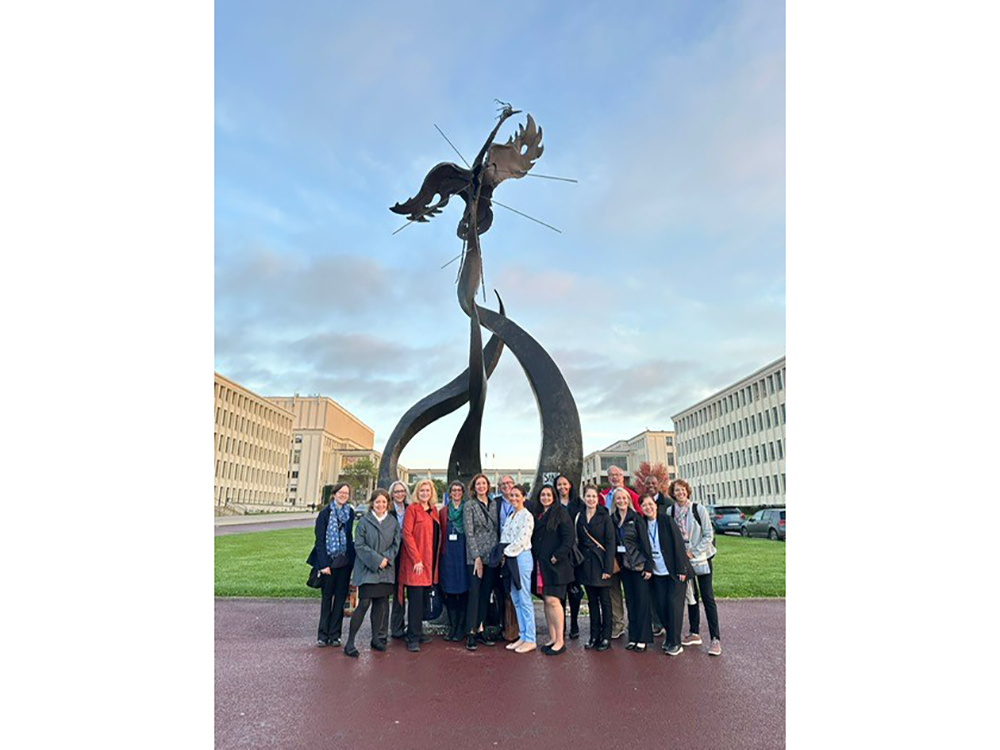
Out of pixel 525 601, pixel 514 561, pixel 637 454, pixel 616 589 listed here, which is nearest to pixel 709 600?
pixel 616 589

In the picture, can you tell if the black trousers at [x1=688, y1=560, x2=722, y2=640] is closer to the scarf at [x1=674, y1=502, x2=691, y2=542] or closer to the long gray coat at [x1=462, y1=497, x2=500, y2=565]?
the scarf at [x1=674, y1=502, x2=691, y2=542]

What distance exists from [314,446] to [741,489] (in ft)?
176

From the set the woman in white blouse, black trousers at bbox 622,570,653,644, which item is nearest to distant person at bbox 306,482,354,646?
the woman in white blouse

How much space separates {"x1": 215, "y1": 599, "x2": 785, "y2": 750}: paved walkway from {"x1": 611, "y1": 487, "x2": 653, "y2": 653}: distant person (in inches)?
10.0

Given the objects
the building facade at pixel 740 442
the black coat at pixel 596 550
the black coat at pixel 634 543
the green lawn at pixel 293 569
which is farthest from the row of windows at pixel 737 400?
the black coat at pixel 596 550

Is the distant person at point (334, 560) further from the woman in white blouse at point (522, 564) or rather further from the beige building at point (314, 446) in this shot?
the beige building at point (314, 446)

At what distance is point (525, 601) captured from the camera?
21.6 feet

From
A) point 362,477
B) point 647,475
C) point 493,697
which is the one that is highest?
point 647,475

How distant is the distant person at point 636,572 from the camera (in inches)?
259

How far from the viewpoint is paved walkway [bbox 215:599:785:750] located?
425cm

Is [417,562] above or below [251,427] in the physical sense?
below

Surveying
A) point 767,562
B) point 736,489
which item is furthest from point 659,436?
point 767,562

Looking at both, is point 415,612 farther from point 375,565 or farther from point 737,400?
point 737,400

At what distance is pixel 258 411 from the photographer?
71750 millimetres
